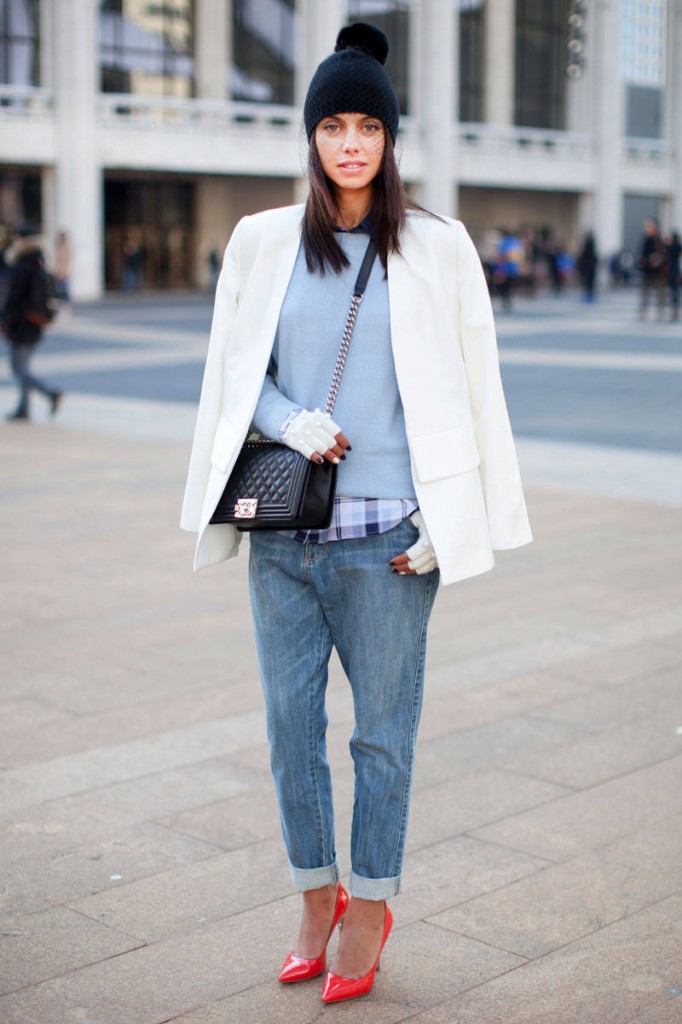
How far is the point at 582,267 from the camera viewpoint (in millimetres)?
37812

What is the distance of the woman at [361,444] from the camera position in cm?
294

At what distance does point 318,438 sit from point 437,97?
46.5 m

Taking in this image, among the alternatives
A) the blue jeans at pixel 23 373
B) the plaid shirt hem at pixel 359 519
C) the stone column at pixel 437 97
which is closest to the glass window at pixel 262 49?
the stone column at pixel 437 97

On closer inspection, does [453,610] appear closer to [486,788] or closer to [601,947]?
[486,788]

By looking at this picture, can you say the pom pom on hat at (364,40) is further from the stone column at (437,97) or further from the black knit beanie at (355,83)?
the stone column at (437,97)

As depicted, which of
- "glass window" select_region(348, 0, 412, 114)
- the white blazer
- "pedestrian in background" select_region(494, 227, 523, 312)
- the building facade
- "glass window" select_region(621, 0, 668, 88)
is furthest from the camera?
"glass window" select_region(621, 0, 668, 88)

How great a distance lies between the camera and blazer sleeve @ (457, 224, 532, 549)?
302 centimetres

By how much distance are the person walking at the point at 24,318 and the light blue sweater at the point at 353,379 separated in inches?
412

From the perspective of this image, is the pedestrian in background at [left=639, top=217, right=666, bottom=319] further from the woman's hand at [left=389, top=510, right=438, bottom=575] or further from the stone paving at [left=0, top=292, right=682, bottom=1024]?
the woman's hand at [left=389, top=510, right=438, bottom=575]

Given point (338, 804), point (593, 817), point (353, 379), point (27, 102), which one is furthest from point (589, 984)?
point (27, 102)

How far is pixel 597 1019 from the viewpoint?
2.94m

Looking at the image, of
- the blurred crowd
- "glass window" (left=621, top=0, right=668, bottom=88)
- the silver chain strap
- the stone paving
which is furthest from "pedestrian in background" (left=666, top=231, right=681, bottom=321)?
"glass window" (left=621, top=0, right=668, bottom=88)

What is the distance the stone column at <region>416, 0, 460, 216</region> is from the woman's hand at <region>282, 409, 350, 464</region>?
4511 centimetres

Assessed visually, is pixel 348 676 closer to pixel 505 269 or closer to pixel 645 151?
pixel 505 269
